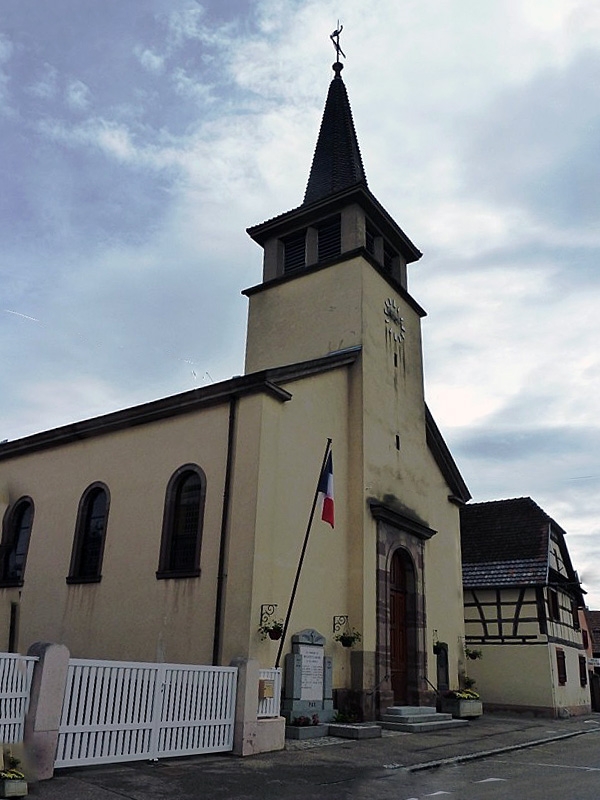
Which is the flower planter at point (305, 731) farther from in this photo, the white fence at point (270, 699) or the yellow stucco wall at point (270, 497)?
the white fence at point (270, 699)

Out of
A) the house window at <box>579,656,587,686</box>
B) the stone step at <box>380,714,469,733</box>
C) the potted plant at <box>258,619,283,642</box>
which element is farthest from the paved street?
the house window at <box>579,656,587,686</box>

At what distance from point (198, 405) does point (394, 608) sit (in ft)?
21.9

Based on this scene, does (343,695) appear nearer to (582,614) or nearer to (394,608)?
(394,608)

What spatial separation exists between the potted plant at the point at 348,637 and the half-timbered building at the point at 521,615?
678 cm

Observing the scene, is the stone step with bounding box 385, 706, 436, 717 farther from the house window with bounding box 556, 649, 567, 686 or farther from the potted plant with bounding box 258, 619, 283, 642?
the house window with bounding box 556, 649, 567, 686

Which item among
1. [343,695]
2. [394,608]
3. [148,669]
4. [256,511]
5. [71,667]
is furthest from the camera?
[394,608]

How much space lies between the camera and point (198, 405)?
14.4 m

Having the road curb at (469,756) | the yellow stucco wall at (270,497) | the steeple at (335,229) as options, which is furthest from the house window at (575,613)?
the steeple at (335,229)

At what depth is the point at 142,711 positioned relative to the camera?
28.3ft

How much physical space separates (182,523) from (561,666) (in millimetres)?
14348

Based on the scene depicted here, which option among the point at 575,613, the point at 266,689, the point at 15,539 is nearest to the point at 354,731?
the point at 266,689

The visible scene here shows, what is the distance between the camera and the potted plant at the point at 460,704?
55.3 feet

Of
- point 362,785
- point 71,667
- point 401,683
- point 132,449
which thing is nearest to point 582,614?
point 401,683

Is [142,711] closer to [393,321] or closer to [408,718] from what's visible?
[408,718]
